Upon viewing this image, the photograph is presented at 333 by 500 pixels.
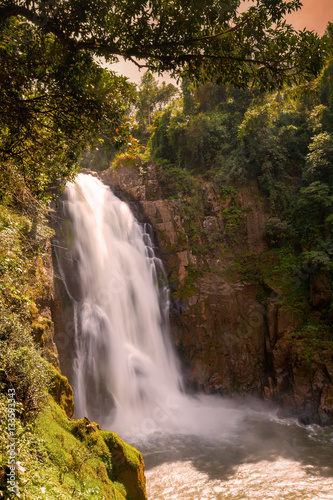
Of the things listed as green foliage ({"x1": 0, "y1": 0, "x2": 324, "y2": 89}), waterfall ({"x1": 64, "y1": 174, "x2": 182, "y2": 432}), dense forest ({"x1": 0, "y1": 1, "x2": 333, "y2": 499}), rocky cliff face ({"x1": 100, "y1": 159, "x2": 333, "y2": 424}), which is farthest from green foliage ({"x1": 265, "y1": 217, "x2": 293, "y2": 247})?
green foliage ({"x1": 0, "y1": 0, "x2": 324, "y2": 89})

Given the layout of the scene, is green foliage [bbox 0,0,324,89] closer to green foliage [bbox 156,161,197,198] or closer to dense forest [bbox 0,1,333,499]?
dense forest [bbox 0,1,333,499]

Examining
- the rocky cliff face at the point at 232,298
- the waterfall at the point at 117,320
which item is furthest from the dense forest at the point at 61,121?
the rocky cliff face at the point at 232,298

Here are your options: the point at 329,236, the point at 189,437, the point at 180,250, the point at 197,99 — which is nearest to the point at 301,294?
the point at 329,236

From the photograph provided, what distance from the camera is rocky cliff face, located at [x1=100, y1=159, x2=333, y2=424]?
A: 13180mm

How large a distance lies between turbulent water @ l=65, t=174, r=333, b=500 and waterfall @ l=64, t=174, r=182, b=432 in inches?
1.7

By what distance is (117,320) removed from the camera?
1366 cm

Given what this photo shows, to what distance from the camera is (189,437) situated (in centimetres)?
1088

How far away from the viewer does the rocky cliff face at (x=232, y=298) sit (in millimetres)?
13180

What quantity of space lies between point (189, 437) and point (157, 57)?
37.6ft

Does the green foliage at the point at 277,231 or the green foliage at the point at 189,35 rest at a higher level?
the green foliage at the point at 189,35

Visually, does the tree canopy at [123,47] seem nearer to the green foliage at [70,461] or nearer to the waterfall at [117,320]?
the green foliage at [70,461]

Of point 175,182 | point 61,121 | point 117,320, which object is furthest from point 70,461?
point 175,182

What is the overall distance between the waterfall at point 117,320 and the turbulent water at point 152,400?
43mm

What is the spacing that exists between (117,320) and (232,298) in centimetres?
600
